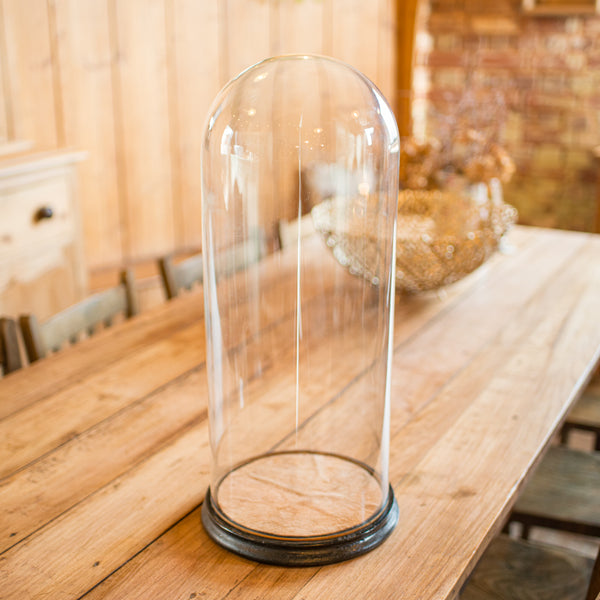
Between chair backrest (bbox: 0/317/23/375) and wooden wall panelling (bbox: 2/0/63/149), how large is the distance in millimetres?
1179

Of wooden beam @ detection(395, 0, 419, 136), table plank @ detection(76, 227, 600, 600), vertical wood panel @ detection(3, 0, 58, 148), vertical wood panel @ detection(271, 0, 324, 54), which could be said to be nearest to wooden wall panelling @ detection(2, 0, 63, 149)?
vertical wood panel @ detection(3, 0, 58, 148)

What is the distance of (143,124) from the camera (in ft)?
9.85

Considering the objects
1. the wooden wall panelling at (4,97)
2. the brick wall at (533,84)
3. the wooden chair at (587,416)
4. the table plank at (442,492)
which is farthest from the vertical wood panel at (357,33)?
the table plank at (442,492)

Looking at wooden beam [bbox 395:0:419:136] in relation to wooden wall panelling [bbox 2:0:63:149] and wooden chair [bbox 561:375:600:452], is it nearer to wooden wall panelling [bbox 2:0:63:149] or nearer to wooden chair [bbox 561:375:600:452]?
wooden wall panelling [bbox 2:0:63:149]

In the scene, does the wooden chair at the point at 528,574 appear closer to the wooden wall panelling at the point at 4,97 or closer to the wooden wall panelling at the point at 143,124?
Result: the wooden wall panelling at the point at 4,97

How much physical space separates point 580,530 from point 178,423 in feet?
2.66

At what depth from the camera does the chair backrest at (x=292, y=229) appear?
3.65 feet

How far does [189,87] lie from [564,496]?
2263 millimetres

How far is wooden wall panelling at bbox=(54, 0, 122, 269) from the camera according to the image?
2686mm

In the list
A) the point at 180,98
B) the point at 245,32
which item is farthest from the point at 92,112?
the point at 245,32

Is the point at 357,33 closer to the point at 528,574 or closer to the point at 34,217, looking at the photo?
the point at 34,217

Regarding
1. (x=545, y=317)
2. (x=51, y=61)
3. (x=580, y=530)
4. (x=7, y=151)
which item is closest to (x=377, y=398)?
(x=580, y=530)

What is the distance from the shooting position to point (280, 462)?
106cm

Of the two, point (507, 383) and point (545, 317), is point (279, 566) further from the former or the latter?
point (545, 317)
